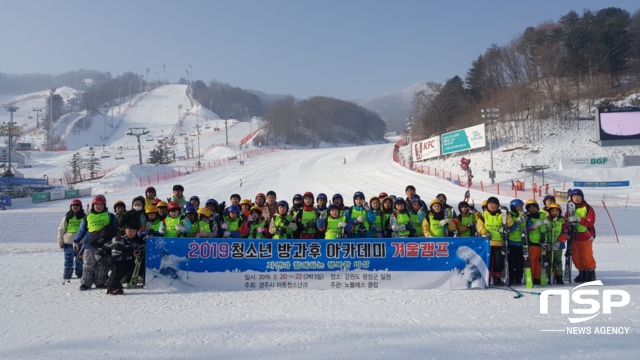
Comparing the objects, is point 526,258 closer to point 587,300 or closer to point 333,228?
point 587,300

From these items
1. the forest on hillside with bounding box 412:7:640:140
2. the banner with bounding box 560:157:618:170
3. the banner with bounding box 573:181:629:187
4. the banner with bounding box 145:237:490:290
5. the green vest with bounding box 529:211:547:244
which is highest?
the forest on hillside with bounding box 412:7:640:140

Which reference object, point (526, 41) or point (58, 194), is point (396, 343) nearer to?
point (58, 194)

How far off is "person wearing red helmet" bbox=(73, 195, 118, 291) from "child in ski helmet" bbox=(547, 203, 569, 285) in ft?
24.3

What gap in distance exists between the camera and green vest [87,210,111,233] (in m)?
6.78

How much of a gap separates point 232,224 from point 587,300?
576 centimetres

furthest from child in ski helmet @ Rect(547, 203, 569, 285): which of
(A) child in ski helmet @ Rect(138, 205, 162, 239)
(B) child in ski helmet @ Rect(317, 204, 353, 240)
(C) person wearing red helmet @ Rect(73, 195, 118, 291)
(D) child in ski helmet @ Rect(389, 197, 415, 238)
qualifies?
(C) person wearing red helmet @ Rect(73, 195, 118, 291)

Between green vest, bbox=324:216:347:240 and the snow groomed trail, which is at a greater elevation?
green vest, bbox=324:216:347:240

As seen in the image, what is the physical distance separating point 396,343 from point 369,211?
339 centimetres

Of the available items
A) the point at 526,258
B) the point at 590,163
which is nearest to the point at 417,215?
the point at 526,258

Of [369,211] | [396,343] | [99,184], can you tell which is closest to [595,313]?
[396,343]

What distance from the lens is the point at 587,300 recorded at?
5719 millimetres

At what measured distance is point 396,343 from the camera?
430 centimetres

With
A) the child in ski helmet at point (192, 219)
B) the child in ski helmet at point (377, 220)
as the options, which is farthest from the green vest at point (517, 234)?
the child in ski helmet at point (192, 219)

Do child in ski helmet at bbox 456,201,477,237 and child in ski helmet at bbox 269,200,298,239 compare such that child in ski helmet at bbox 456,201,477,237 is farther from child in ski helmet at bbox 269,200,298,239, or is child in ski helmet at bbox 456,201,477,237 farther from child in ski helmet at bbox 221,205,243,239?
child in ski helmet at bbox 221,205,243,239
